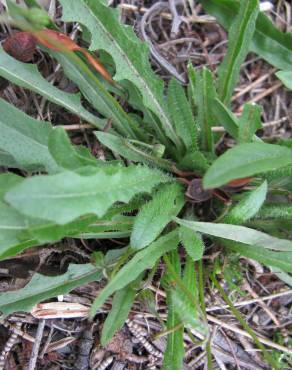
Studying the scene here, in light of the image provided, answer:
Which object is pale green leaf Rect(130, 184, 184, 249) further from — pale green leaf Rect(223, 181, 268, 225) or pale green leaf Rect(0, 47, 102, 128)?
pale green leaf Rect(0, 47, 102, 128)

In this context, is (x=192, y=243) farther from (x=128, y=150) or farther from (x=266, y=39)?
(x=266, y=39)

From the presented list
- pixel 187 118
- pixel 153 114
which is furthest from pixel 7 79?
pixel 187 118

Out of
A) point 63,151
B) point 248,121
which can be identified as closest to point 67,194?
point 63,151

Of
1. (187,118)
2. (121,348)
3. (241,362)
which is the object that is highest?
(187,118)

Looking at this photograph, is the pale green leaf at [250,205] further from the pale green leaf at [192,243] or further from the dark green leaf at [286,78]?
the dark green leaf at [286,78]

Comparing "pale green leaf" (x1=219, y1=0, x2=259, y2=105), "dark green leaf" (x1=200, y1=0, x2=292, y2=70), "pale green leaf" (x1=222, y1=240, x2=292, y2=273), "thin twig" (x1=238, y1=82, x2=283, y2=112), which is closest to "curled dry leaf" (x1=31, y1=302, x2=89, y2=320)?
"pale green leaf" (x1=222, y1=240, x2=292, y2=273)

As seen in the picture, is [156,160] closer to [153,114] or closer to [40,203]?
[153,114]

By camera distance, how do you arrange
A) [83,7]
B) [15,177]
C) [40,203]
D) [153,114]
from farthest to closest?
[153,114]
[83,7]
[15,177]
[40,203]
